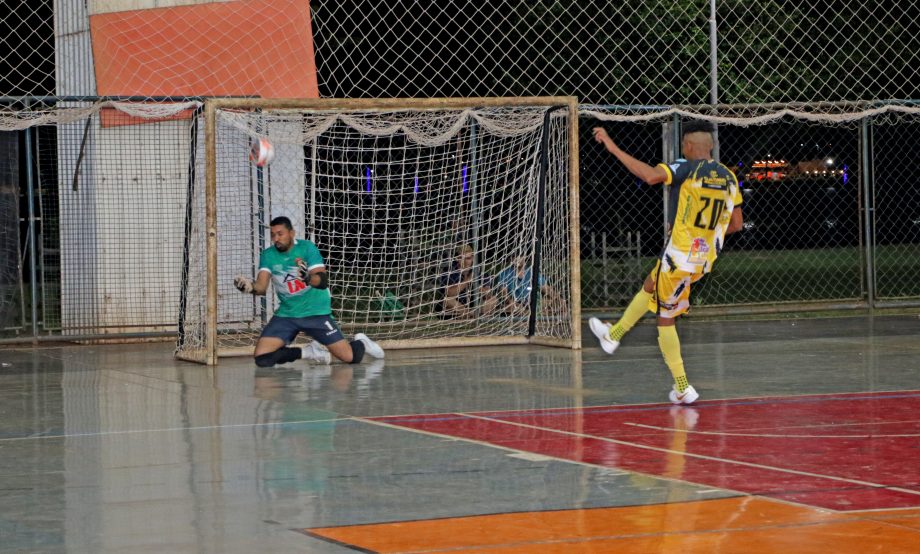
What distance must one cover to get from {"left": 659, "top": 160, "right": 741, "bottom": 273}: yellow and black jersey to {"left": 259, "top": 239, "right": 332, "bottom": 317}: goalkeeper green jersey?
4235 millimetres

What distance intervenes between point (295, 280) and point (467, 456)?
18.6 ft

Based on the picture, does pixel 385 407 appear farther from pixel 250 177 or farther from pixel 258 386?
pixel 250 177

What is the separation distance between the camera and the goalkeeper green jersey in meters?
14.0

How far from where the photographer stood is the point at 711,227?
35.4ft

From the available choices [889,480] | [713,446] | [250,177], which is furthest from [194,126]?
[889,480]

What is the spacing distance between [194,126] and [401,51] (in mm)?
10639

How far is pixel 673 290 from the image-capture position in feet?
35.6

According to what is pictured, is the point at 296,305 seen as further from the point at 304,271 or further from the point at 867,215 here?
the point at 867,215

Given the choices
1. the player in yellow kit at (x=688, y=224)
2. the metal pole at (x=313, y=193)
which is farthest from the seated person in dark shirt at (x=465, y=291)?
the player in yellow kit at (x=688, y=224)

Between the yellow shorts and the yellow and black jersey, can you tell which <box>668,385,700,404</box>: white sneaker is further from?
the yellow and black jersey

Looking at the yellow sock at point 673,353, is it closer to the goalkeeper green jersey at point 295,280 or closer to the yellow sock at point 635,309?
the yellow sock at point 635,309

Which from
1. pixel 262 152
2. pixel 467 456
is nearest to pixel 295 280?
pixel 262 152

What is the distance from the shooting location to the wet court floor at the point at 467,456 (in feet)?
21.6

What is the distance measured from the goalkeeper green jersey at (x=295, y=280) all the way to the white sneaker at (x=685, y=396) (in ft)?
13.8
